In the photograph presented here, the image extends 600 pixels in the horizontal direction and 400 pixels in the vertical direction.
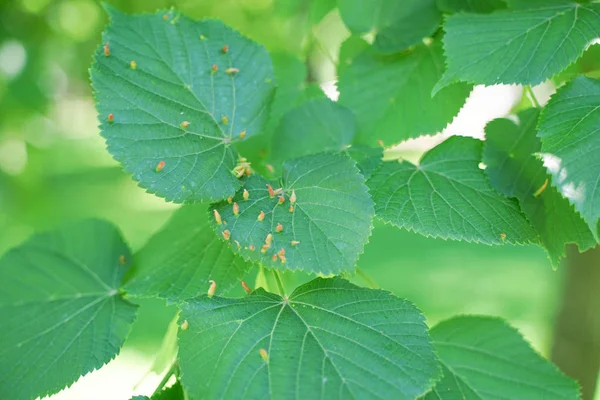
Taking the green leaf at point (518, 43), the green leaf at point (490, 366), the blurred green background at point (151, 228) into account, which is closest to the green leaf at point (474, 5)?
the green leaf at point (518, 43)

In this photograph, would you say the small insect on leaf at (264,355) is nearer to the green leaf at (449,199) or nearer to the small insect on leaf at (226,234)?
the small insect on leaf at (226,234)

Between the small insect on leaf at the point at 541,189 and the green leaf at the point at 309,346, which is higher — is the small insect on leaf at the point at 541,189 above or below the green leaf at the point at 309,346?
above

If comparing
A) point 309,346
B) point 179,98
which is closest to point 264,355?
point 309,346

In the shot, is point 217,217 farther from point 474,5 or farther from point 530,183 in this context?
point 474,5

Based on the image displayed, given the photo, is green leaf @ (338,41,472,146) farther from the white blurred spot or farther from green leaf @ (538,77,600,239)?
the white blurred spot

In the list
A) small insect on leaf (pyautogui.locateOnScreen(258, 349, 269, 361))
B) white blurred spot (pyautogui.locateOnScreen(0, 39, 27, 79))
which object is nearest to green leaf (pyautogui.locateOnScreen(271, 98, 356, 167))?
small insect on leaf (pyautogui.locateOnScreen(258, 349, 269, 361))

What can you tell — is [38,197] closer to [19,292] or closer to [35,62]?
[35,62]
